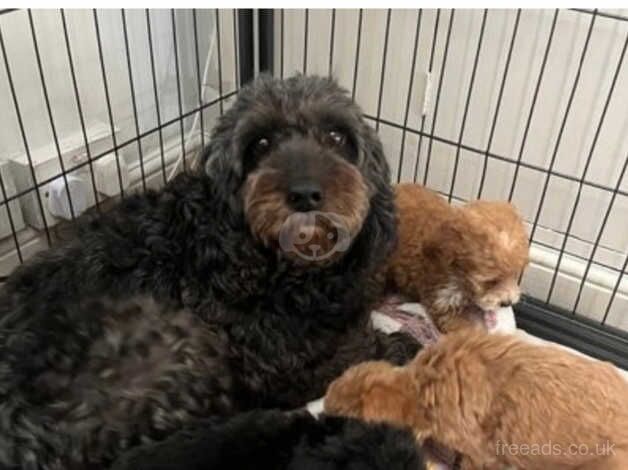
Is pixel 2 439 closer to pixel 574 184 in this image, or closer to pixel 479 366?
pixel 479 366

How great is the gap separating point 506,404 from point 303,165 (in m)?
0.49

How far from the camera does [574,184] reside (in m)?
1.79

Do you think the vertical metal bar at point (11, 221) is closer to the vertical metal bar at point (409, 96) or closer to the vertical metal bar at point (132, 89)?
the vertical metal bar at point (132, 89)

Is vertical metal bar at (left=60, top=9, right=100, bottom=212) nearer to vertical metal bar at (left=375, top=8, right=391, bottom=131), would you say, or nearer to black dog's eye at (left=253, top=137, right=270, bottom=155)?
black dog's eye at (left=253, top=137, right=270, bottom=155)

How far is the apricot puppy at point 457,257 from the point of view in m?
1.48

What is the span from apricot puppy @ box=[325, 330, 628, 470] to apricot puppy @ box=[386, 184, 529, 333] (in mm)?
347

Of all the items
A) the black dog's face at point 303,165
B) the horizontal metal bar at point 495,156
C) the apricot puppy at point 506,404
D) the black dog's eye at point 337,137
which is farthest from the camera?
the horizontal metal bar at point 495,156

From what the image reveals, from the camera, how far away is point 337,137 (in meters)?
1.29

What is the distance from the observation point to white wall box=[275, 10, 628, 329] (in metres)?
1.66

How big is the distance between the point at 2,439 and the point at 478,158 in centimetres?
131

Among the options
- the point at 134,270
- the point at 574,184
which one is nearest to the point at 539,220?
the point at 574,184

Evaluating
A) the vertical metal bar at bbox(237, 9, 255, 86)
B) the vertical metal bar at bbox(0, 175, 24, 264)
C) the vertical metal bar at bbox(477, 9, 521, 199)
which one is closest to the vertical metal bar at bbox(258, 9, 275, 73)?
the vertical metal bar at bbox(237, 9, 255, 86)

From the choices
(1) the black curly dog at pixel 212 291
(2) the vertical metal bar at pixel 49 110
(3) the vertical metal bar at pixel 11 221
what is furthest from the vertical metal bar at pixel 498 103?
(3) the vertical metal bar at pixel 11 221
